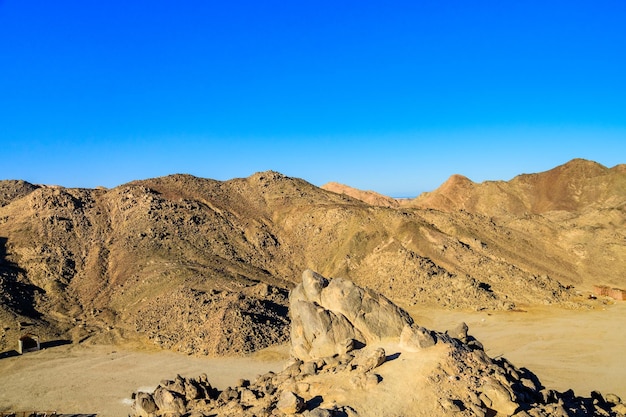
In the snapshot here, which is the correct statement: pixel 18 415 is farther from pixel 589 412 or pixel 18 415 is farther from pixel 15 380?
pixel 589 412

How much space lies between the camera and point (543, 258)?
5322 cm

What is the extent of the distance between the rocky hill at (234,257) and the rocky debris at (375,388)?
45.7 ft

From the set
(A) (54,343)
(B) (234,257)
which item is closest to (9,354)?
(A) (54,343)

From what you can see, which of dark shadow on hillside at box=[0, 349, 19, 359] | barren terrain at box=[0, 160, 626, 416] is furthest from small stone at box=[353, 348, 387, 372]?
dark shadow on hillside at box=[0, 349, 19, 359]

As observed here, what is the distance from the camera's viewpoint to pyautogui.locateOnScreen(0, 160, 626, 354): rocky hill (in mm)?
37750

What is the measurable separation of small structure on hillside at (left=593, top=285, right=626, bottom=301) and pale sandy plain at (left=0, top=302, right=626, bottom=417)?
668cm

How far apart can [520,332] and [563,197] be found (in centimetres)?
6690

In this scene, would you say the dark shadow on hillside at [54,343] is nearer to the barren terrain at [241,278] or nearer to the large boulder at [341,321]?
the barren terrain at [241,278]

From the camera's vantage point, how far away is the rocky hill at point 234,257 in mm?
37750

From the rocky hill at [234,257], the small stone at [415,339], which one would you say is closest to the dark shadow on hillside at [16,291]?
the rocky hill at [234,257]

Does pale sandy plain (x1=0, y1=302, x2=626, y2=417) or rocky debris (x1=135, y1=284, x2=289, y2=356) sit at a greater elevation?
rocky debris (x1=135, y1=284, x2=289, y2=356)

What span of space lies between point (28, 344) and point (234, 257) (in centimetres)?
2069

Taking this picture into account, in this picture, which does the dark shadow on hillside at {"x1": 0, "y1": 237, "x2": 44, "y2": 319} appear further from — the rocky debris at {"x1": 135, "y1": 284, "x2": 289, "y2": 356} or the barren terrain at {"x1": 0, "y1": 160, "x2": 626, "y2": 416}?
the rocky debris at {"x1": 135, "y1": 284, "x2": 289, "y2": 356}

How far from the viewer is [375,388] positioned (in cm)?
1631
